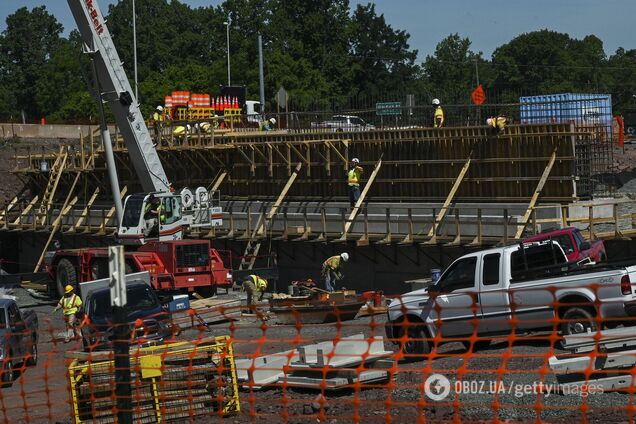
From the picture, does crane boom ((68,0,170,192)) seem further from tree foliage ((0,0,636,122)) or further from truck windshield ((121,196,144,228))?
tree foliage ((0,0,636,122))

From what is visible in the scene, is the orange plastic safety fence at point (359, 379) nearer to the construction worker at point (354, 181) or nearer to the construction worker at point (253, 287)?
the construction worker at point (253, 287)

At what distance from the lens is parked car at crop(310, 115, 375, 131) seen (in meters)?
41.5

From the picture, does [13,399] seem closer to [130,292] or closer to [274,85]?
[130,292]

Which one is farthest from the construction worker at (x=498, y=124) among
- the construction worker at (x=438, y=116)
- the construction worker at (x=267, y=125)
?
the construction worker at (x=267, y=125)

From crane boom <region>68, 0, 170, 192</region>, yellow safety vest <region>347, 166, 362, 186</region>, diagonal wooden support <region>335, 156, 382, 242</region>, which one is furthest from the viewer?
yellow safety vest <region>347, 166, 362, 186</region>

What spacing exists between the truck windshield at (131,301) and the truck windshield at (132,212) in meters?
11.6

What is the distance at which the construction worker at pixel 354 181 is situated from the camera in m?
34.5

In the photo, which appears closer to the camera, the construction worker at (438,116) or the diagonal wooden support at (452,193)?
the diagonal wooden support at (452,193)

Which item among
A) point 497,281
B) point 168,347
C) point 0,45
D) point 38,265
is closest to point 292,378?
point 168,347

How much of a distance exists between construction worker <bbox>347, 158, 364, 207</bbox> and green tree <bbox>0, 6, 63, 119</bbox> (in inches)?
3013

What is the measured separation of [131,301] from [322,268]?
11.6 m

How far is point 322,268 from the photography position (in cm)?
3103

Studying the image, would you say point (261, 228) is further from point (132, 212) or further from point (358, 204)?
point (132, 212)

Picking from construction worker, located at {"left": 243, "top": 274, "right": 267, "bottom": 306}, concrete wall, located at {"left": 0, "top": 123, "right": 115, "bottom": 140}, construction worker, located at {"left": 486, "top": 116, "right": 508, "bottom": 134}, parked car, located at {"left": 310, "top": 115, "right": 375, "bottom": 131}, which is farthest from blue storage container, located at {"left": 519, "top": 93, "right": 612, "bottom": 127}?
concrete wall, located at {"left": 0, "top": 123, "right": 115, "bottom": 140}
